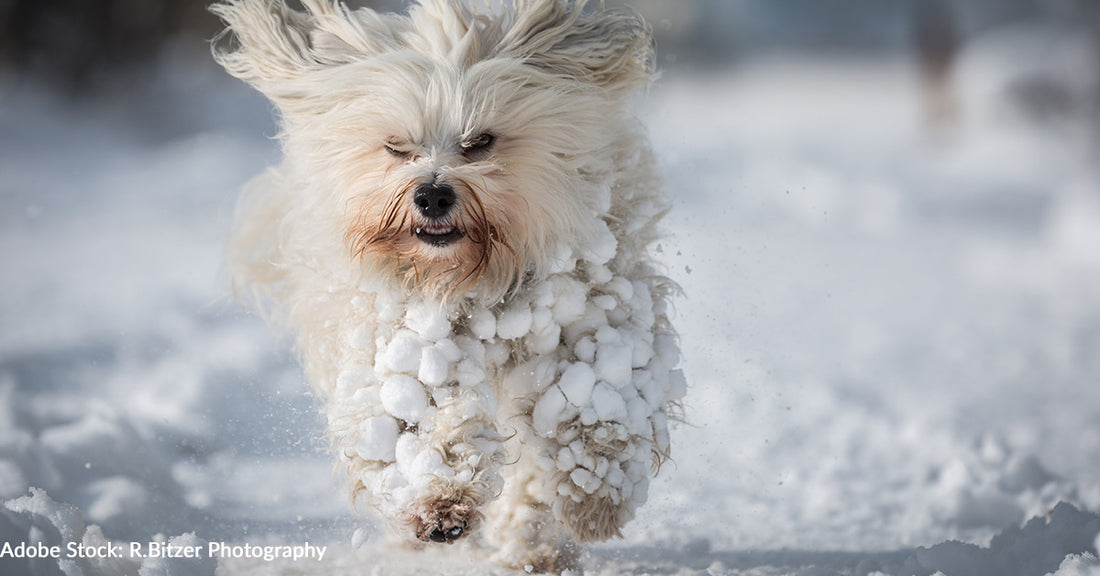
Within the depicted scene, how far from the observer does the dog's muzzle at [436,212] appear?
250 centimetres

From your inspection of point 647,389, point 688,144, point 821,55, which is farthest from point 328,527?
point 821,55

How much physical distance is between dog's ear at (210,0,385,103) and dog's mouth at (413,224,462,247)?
2.00 feet

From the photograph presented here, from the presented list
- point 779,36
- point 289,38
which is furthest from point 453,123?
point 779,36

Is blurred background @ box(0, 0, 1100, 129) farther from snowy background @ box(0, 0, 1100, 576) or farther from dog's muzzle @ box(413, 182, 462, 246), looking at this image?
dog's muzzle @ box(413, 182, 462, 246)

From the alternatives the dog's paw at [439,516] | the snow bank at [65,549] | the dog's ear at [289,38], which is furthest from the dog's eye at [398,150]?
the snow bank at [65,549]

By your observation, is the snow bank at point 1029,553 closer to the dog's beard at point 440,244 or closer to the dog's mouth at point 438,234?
the dog's beard at point 440,244

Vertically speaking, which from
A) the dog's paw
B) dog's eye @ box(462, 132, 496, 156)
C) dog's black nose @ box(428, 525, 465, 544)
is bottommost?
dog's black nose @ box(428, 525, 465, 544)

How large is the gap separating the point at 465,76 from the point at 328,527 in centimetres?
171

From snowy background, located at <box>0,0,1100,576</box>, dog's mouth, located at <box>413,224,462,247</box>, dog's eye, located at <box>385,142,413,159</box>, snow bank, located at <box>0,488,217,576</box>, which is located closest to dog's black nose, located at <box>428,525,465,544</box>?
snowy background, located at <box>0,0,1100,576</box>

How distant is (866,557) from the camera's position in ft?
10.1

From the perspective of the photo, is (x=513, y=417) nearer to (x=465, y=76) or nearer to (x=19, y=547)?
(x=465, y=76)

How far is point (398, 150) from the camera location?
Result: 263 centimetres

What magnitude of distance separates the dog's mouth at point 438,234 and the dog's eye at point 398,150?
0.74 feet

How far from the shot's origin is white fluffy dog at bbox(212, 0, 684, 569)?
98.8 inches
